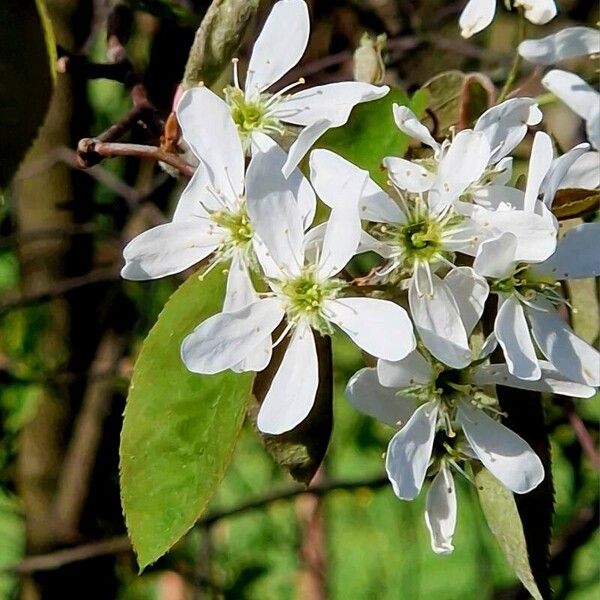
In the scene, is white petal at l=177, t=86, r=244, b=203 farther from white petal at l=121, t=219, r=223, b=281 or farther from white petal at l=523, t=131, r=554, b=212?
white petal at l=523, t=131, r=554, b=212

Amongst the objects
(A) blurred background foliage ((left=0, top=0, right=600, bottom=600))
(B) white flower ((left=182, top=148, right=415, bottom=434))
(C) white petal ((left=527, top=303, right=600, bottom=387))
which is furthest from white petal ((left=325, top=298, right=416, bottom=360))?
(A) blurred background foliage ((left=0, top=0, right=600, bottom=600))

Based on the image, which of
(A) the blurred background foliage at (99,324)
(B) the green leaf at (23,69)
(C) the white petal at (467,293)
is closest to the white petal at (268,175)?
(C) the white petal at (467,293)

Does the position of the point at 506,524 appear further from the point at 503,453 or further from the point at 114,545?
the point at 114,545

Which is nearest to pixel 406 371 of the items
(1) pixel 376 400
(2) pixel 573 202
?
(1) pixel 376 400

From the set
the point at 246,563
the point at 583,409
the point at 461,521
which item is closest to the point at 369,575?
the point at 461,521

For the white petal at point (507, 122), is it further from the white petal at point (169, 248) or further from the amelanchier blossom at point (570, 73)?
the white petal at point (169, 248)

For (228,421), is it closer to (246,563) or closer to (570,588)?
(570,588)

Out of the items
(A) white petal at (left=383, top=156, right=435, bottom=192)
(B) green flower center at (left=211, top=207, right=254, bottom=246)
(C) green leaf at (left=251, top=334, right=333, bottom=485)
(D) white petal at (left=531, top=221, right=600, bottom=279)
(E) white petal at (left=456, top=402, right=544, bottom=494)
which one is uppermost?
(A) white petal at (left=383, top=156, right=435, bottom=192)

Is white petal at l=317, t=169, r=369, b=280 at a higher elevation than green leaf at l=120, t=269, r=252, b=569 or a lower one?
higher
